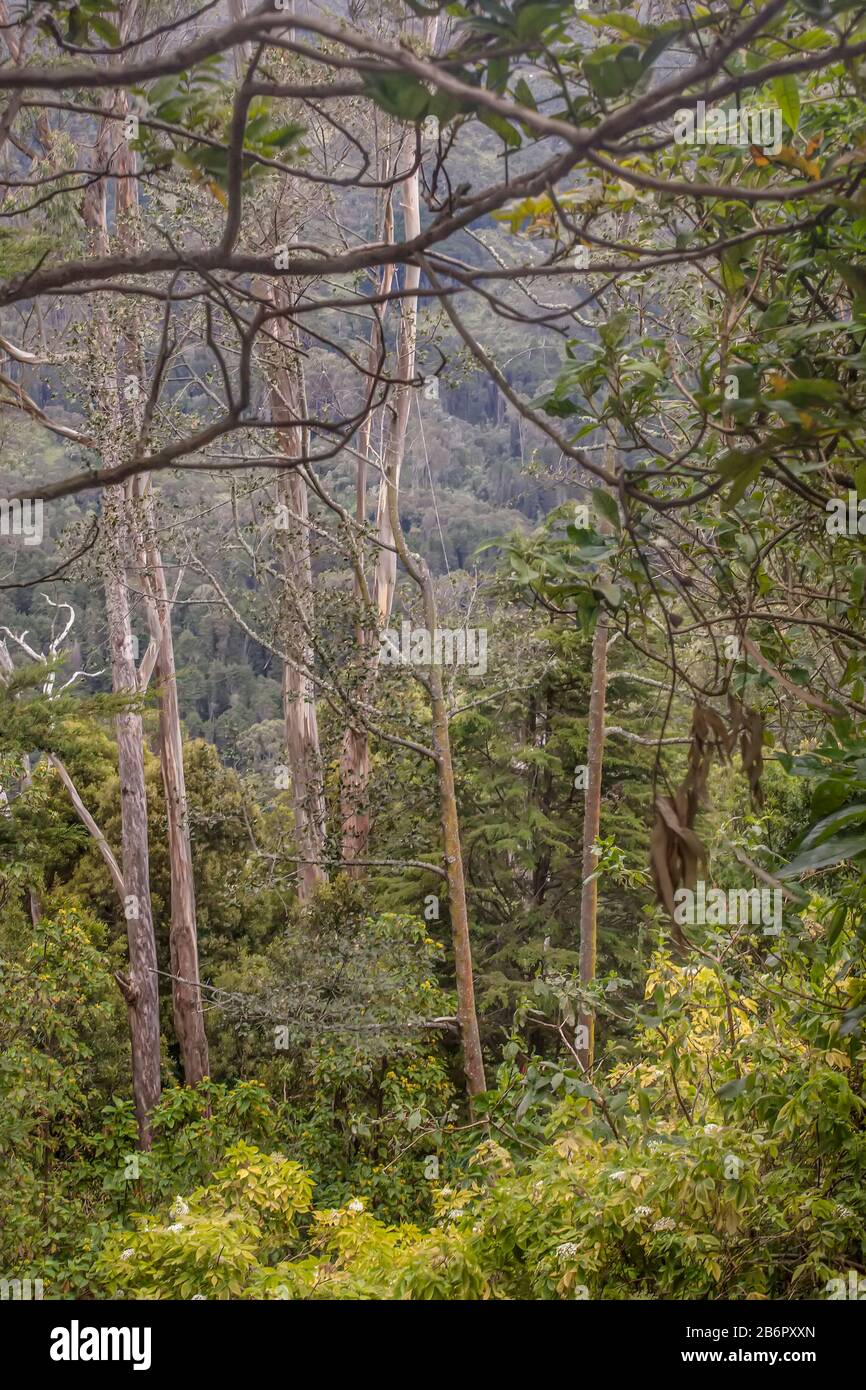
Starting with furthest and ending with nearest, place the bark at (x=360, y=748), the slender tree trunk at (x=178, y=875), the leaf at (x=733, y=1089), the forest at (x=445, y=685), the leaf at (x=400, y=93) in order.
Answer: the slender tree trunk at (x=178, y=875) < the bark at (x=360, y=748) < the leaf at (x=733, y=1089) < the forest at (x=445, y=685) < the leaf at (x=400, y=93)

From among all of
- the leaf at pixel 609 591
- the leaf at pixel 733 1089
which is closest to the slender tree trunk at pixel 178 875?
the leaf at pixel 733 1089

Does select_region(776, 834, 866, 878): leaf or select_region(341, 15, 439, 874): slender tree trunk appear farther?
select_region(341, 15, 439, 874): slender tree trunk

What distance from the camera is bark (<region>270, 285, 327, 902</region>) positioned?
7.72m

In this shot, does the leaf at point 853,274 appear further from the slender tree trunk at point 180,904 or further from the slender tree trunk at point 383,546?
the slender tree trunk at point 180,904

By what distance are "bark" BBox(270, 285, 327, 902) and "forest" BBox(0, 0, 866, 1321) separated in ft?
0.24

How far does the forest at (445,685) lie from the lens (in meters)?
1.35

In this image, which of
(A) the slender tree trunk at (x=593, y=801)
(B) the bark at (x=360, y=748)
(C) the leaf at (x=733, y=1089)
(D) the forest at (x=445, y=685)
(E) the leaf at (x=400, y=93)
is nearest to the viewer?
(E) the leaf at (x=400, y=93)

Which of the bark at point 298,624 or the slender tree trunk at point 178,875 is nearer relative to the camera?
the bark at point 298,624

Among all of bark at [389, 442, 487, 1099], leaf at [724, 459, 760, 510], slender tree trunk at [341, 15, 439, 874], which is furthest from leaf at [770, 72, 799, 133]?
bark at [389, 442, 487, 1099]

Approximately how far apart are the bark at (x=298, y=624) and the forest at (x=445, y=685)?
7cm

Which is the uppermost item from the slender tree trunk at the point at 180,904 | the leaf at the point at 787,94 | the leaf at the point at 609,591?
the leaf at the point at 787,94

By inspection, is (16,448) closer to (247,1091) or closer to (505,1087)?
(247,1091)

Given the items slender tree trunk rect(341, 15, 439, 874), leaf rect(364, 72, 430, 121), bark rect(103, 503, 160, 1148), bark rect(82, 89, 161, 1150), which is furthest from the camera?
bark rect(103, 503, 160, 1148)

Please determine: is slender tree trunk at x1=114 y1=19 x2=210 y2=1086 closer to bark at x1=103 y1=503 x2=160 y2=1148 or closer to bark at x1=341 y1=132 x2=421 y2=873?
bark at x1=103 y1=503 x2=160 y2=1148
